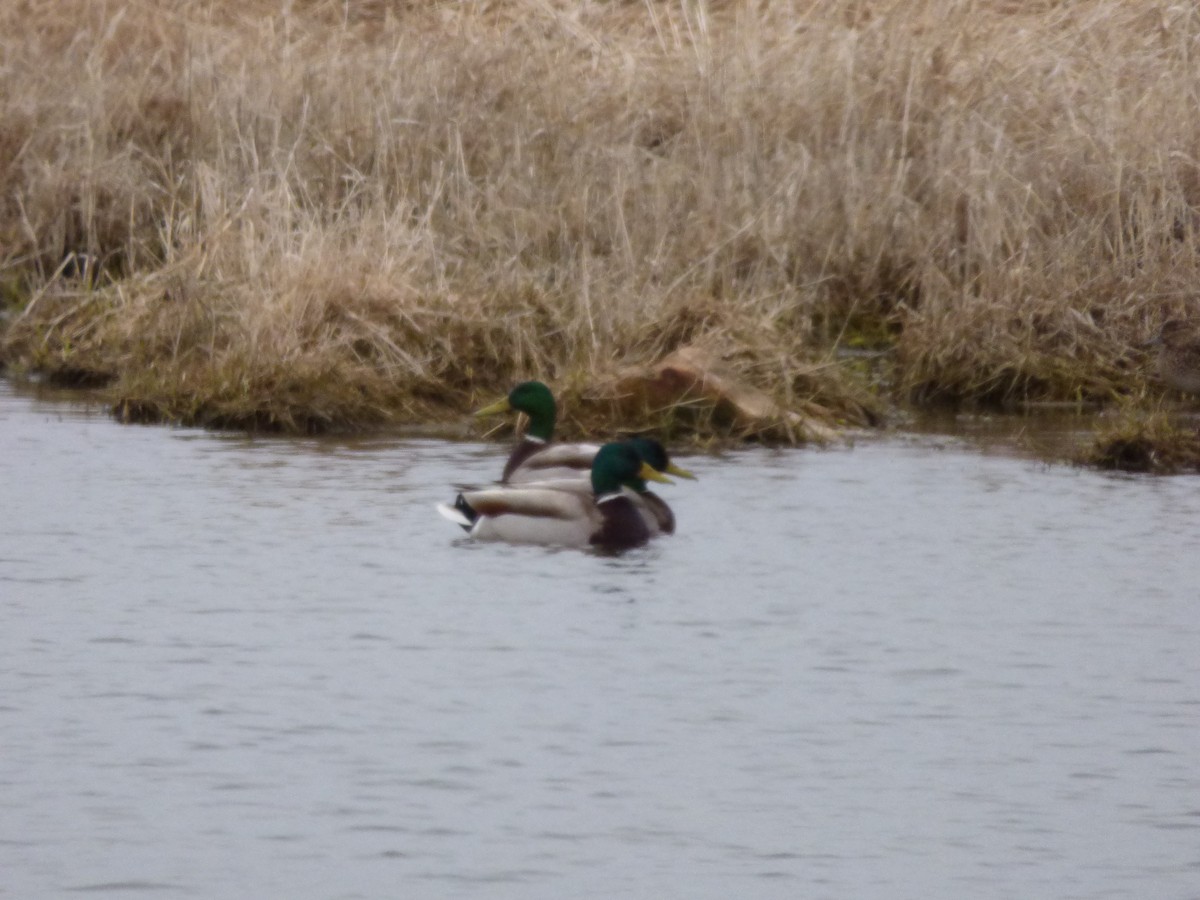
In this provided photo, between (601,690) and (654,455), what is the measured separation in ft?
11.0

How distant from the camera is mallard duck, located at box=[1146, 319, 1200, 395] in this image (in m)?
14.0

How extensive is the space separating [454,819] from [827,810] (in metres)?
0.95

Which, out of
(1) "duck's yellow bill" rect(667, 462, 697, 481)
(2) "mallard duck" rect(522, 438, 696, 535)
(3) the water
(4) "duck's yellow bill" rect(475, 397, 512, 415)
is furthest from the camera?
(4) "duck's yellow bill" rect(475, 397, 512, 415)

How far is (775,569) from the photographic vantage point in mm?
9930

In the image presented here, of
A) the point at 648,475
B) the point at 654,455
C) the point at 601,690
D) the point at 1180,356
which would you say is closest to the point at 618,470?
the point at 648,475

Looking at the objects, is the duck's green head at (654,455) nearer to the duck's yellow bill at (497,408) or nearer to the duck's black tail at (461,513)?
the duck's black tail at (461,513)

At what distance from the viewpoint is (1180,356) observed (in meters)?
14.0

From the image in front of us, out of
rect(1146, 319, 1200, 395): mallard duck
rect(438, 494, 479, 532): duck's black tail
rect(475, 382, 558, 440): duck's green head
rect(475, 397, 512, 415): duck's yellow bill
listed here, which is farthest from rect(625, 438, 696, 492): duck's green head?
rect(1146, 319, 1200, 395): mallard duck

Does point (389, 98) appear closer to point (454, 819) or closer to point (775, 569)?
point (775, 569)

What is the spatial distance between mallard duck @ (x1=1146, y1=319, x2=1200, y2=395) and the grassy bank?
1.70 feet

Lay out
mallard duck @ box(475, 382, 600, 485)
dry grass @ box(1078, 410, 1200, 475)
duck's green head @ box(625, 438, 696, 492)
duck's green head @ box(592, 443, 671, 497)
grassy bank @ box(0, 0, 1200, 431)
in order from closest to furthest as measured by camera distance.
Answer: duck's green head @ box(592, 443, 671, 497) → duck's green head @ box(625, 438, 696, 492) → mallard duck @ box(475, 382, 600, 485) → dry grass @ box(1078, 410, 1200, 475) → grassy bank @ box(0, 0, 1200, 431)

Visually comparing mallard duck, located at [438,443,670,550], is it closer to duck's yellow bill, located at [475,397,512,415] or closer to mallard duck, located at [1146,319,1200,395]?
duck's yellow bill, located at [475,397,512,415]

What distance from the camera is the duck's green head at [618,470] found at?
1092 centimetres

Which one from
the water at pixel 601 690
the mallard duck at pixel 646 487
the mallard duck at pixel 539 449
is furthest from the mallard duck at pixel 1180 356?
the mallard duck at pixel 646 487
